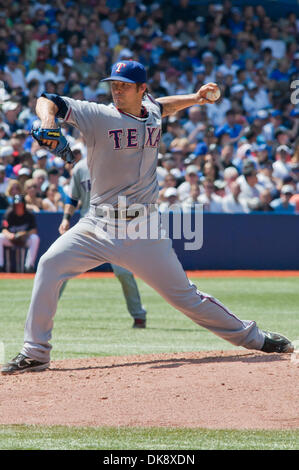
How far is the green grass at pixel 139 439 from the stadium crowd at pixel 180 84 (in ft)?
32.2

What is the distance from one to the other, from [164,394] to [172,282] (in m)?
0.95

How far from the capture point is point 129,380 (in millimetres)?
6105

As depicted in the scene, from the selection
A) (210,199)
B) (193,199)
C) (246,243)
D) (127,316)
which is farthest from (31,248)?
(127,316)

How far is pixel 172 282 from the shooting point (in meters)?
6.34

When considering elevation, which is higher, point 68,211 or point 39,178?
point 39,178

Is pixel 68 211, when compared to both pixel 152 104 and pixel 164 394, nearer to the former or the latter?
pixel 152 104

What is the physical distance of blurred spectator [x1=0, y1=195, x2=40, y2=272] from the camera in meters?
15.4

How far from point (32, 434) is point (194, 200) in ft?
39.2

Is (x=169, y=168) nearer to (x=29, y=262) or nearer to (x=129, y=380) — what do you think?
(x=29, y=262)

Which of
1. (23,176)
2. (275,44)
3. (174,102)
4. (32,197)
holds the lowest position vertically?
(32,197)

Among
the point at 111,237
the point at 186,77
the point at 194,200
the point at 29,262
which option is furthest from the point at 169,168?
the point at 111,237

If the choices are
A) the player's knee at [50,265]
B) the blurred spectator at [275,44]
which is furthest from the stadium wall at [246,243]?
the player's knee at [50,265]

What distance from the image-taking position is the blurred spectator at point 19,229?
1543cm

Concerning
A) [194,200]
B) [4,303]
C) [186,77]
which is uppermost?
[186,77]
